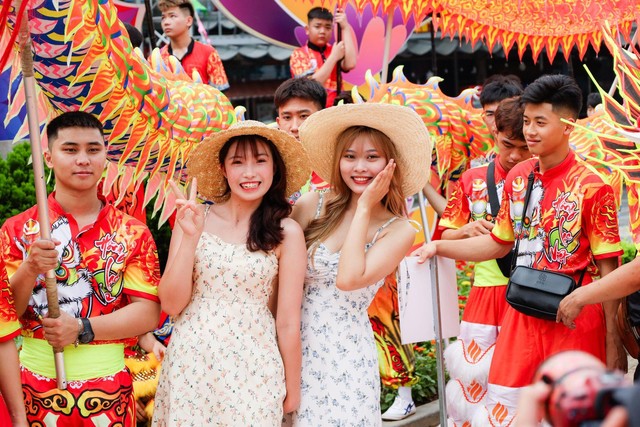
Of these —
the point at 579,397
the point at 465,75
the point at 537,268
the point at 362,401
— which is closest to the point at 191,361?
the point at 362,401

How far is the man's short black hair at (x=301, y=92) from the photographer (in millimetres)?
4309

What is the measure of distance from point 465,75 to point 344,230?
11438 mm

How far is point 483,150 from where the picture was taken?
209 inches

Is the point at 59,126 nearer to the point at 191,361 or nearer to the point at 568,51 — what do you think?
the point at 191,361

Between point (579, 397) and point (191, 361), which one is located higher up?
point (579, 397)

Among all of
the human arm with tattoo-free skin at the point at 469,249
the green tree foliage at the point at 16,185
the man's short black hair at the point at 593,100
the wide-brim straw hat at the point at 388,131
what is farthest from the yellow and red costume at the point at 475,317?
the man's short black hair at the point at 593,100

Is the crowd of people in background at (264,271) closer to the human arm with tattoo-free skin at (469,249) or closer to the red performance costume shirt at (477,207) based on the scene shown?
the human arm with tattoo-free skin at (469,249)

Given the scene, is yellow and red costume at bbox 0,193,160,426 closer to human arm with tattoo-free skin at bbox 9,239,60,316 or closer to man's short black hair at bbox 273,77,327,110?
human arm with tattoo-free skin at bbox 9,239,60,316

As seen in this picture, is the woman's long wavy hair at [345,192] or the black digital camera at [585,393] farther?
the woman's long wavy hair at [345,192]

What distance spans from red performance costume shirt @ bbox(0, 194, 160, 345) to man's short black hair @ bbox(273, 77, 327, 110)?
1517 millimetres

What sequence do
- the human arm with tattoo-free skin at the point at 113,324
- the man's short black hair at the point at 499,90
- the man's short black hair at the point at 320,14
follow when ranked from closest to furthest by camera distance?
the human arm with tattoo-free skin at the point at 113,324 → the man's short black hair at the point at 499,90 → the man's short black hair at the point at 320,14

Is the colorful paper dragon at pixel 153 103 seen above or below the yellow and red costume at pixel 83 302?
above

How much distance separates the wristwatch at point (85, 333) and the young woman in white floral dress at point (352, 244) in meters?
0.68

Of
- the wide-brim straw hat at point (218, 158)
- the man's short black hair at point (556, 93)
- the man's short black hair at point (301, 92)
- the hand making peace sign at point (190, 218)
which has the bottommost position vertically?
the hand making peace sign at point (190, 218)
